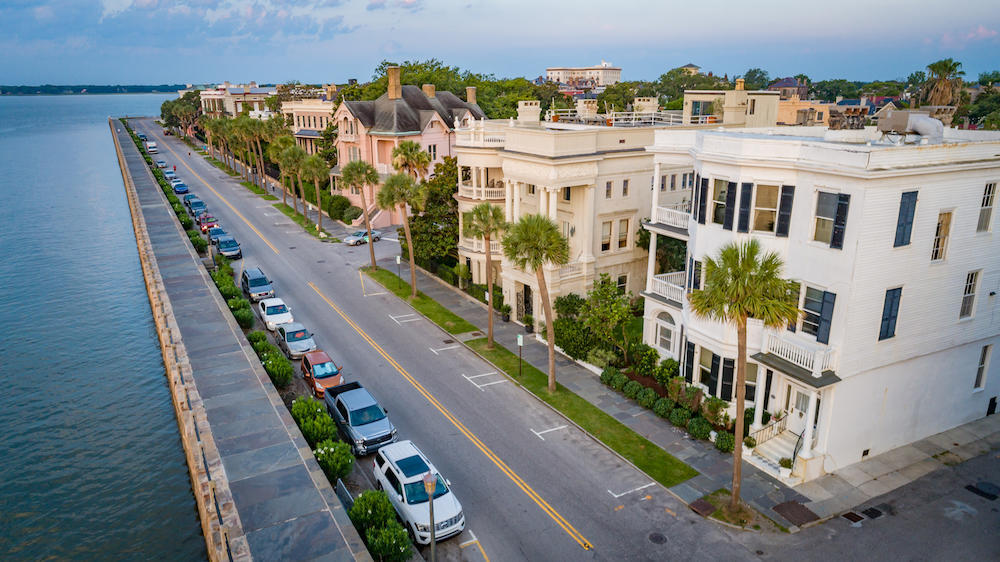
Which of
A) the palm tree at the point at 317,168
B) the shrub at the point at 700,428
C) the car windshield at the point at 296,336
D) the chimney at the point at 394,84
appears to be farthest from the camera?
the chimney at the point at 394,84

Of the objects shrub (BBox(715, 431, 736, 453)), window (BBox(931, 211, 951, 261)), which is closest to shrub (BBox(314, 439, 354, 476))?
shrub (BBox(715, 431, 736, 453))

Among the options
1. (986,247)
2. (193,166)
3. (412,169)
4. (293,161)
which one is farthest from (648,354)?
(193,166)

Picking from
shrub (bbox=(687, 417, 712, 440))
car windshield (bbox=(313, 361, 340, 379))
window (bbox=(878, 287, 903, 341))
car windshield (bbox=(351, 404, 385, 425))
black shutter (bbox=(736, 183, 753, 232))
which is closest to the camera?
window (bbox=(878, 287, 903, 341))

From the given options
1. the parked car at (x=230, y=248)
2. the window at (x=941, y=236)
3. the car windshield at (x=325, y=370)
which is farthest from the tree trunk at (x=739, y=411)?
the parked car at (x=230, y=248)

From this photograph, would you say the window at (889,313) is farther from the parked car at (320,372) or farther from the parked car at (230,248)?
the parked car at (230,248)

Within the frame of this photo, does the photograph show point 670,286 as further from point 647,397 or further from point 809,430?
point 809,430

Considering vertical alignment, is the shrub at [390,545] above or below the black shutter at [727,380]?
below

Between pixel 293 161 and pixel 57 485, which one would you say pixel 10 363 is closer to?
pixel 57 485

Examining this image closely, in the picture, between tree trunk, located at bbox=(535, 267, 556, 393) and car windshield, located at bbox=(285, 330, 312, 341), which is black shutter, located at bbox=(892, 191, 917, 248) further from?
car windshield, located at bbox=(285, 330, 312, 341)
